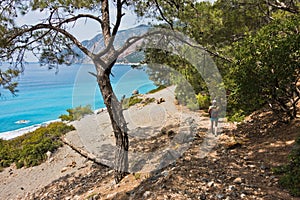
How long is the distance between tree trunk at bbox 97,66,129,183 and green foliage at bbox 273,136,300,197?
2745mm

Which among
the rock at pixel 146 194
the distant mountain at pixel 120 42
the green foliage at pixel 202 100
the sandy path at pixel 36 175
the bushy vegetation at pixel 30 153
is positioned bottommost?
the sandy path at pixel 36 175

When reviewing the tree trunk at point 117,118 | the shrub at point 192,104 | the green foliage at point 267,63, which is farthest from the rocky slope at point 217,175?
the shrub at point 192,104

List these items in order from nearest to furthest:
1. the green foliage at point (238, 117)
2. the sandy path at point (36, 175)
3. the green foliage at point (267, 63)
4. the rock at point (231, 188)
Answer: the rock at point (231, 188), the green foliage at point (267, 63), the green foliage at point (238, 117), the sandy path at point (36, 175)

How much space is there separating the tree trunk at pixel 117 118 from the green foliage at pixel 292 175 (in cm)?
275

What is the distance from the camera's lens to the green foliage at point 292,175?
128 inches

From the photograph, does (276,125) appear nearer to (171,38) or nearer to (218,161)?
(218,161)

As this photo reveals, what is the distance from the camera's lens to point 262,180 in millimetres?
3822

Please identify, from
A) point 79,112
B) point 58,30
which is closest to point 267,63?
point 58,30

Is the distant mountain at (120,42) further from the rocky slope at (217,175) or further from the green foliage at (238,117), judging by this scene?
the green foliage at (238,117)

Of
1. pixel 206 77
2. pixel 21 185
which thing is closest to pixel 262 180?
pixel 206 77

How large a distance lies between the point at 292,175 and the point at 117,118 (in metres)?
3.04

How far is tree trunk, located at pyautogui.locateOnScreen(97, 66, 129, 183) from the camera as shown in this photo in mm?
4836

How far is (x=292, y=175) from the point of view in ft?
11.4

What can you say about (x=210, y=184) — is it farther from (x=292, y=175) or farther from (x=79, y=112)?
(x=79, y=112)
